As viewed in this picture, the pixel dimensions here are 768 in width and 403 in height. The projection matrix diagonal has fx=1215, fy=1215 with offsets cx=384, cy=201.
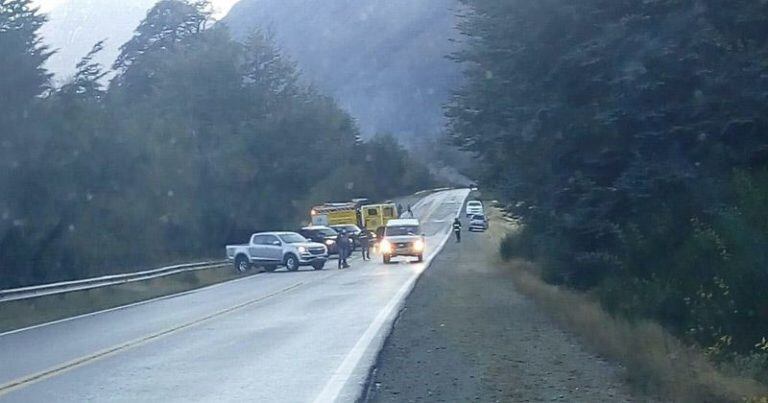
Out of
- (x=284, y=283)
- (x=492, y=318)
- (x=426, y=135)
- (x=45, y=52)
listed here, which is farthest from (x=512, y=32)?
(x=426, y=135)

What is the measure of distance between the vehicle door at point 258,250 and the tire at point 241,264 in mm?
472

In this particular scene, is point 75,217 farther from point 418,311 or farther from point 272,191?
point 272,191

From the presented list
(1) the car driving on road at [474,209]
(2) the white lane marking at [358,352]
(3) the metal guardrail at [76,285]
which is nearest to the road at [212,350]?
(2) the white lane marking at [358,352]

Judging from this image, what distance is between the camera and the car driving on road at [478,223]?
87.9m

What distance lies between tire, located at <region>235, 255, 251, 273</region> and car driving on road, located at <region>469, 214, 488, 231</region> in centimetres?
3781

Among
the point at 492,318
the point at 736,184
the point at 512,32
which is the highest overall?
the point at 512,32

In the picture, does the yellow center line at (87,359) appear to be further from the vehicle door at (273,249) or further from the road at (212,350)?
A: the vehicle door at (273,249)

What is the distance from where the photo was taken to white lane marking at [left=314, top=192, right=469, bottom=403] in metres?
13.1

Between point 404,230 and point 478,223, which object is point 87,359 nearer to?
point 404,230

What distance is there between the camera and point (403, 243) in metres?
50.5

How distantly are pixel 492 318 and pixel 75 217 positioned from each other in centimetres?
2244

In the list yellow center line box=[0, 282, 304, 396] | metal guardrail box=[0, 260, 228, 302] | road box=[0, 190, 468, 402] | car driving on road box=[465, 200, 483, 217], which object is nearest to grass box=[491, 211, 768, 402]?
road box=[0, 190, 468, 402]

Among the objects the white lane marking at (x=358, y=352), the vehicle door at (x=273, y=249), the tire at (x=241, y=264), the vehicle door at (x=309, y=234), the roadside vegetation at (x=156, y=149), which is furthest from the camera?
the vehicle door at (x=309, y=234)

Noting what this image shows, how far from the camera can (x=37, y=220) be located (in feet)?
127
